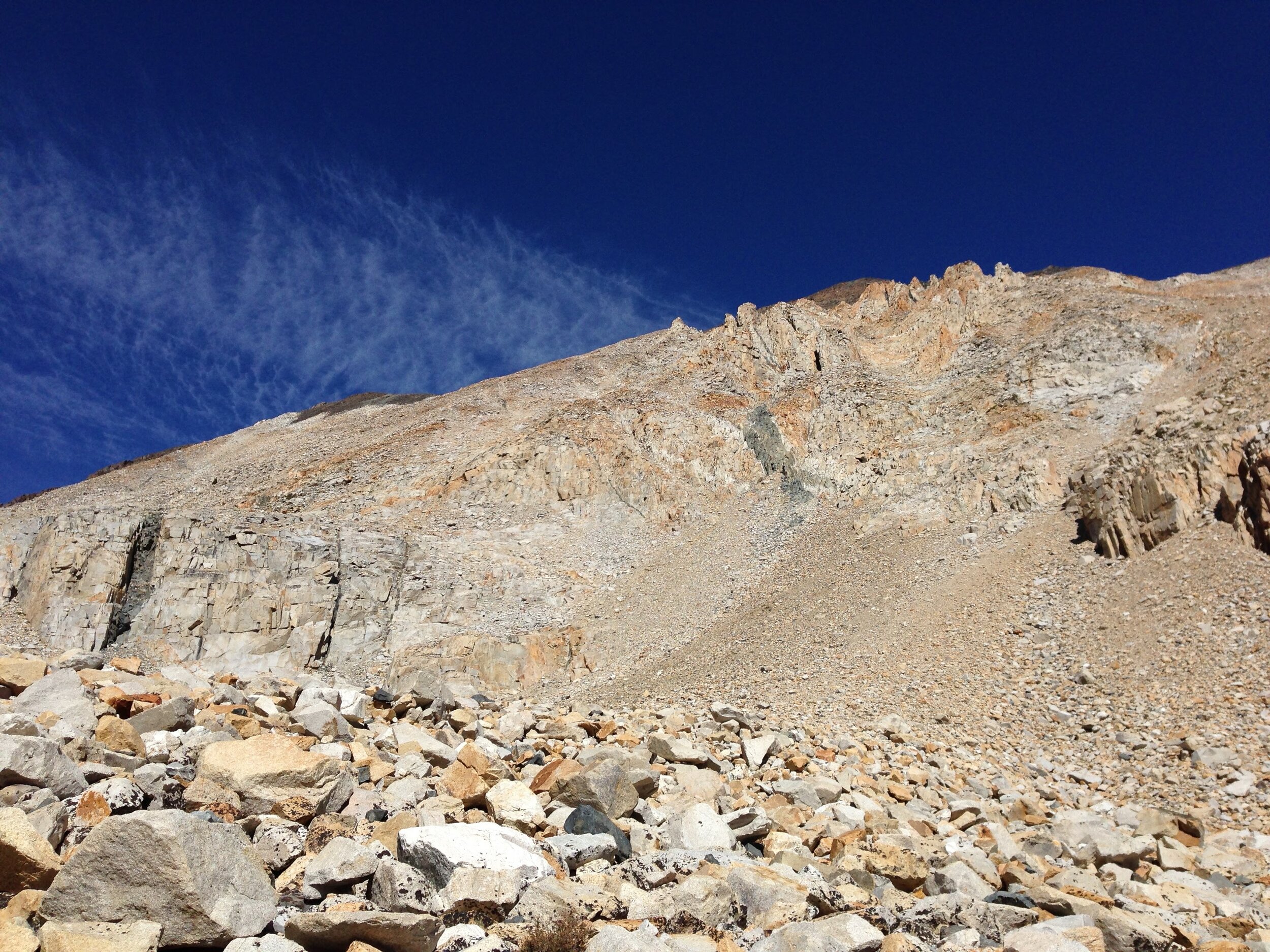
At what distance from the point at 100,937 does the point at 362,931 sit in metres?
1.20

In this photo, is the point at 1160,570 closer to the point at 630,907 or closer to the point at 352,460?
the point at 630,907

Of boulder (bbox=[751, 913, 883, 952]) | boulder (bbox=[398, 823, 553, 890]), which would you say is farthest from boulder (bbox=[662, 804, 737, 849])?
boulder (bbox=[751, 913, 883, 952])

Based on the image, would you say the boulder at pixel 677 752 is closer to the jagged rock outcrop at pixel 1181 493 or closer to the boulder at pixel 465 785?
the boulder at pixel 465 785

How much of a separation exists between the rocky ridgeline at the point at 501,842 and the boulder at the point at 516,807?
2 centimetres

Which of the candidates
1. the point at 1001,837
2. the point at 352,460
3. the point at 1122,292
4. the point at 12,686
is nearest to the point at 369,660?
the point at 352,460

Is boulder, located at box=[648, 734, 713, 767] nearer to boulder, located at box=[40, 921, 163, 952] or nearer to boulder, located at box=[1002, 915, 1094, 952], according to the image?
boulder, located at box=[1002, 915, 1094, 952]

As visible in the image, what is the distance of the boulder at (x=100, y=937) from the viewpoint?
10.9ft

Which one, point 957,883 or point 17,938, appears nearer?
point 17,938

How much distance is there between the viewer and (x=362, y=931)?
3.70m

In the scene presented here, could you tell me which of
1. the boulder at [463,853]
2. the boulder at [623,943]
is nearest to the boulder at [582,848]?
the boulder at [463,853]

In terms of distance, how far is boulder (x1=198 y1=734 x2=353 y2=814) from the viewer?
533 cm

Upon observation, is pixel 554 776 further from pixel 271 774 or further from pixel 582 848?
pixel 271 774

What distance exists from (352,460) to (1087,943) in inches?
1433

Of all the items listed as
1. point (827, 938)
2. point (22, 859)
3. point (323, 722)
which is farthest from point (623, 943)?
point (323, 722)
